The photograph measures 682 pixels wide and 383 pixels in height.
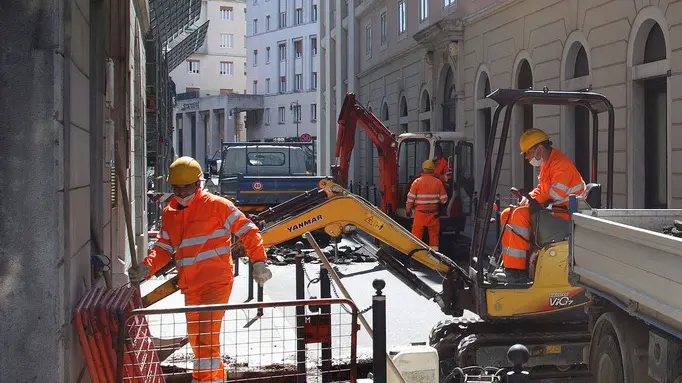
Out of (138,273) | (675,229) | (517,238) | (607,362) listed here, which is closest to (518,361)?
(607,362)

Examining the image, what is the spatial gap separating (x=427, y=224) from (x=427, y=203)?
0.36m

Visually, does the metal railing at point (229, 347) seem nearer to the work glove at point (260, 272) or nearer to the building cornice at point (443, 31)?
the work glove at point (260, 272)

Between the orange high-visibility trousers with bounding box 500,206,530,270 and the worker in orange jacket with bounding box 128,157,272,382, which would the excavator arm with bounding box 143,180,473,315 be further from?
the worker in orange jacket with bounding box 128,157,272,382

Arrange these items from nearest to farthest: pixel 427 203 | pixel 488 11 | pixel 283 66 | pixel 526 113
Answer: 1. pixel 427 203
2. pixel 526 113
3. pixel 488 11
4. pixel 283 66

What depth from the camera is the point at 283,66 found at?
70500 millimetres

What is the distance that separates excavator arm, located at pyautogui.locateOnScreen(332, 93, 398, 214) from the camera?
1619cm

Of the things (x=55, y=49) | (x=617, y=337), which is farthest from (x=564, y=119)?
(x=55, y=49)

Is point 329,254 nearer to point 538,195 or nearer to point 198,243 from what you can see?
point 538,195

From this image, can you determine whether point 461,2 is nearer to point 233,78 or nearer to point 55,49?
point 55,49

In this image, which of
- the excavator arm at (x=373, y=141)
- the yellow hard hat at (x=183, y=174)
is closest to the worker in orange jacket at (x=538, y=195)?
the yellow hard hat at (x=183, y=174)

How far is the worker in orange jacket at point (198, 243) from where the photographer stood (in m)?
5.84

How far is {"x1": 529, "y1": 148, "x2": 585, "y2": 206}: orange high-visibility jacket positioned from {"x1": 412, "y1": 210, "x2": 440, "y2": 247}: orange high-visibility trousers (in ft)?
24.3

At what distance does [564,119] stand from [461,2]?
775cm

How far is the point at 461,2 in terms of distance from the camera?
78.5ft
